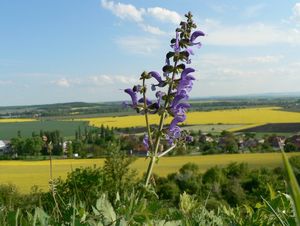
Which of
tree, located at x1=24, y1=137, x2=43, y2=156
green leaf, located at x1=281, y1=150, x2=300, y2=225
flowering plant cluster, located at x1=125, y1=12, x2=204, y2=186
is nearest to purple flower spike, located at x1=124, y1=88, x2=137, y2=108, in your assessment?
flowering plant cluster, located at x1=125, y1=12, x2=204, y2=186

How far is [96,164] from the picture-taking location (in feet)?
226

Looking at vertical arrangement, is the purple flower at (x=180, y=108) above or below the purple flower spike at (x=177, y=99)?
below

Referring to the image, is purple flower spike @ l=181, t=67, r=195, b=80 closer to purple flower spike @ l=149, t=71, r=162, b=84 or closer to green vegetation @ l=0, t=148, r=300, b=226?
purple flower spike @ l=149, t=71, r=162, b=84

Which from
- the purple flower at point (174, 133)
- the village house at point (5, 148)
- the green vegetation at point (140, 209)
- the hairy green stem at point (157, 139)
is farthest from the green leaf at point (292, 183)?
the village house at point (5, 148)

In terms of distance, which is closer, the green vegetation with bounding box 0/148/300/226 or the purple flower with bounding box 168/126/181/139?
→ the green vegetation with bounding box 0/148/300/226

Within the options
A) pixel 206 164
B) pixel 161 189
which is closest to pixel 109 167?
pixel 161 189

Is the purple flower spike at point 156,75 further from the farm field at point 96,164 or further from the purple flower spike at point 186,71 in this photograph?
the farm field at point 96,164

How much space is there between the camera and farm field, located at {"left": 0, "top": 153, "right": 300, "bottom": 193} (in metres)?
65.0

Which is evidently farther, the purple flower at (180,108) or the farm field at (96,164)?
the farm field at (96,164)

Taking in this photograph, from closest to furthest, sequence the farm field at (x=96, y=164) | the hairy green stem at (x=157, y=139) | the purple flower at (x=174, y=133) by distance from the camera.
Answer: the hairy green stem at (x=157, y=139) < the purple flower at (x=174, y=133) < the farm field at (x=96, y=164)

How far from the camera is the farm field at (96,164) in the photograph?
65.0m

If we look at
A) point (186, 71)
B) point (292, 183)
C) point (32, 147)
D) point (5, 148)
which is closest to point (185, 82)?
point (186, 71)

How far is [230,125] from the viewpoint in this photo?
10494 centimetres

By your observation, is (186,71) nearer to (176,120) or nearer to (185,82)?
(185,82)
